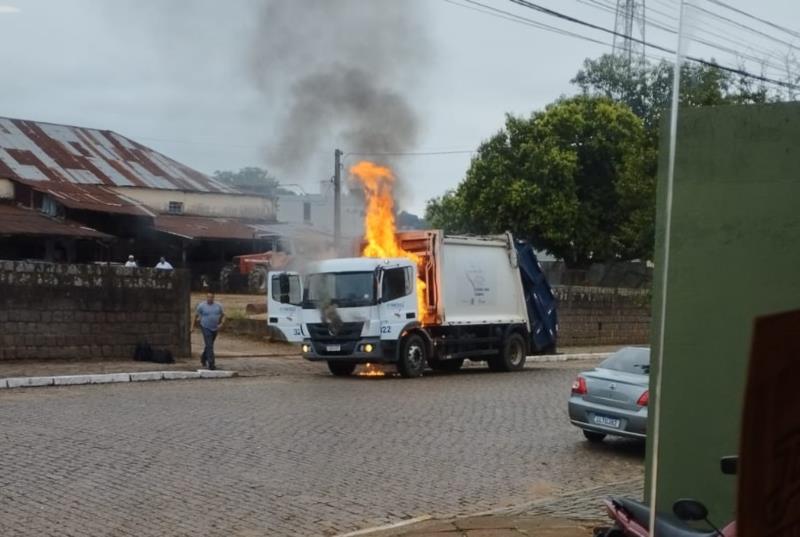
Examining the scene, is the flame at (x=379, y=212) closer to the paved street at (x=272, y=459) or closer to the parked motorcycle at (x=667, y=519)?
the paved street at (x=272, y=459)

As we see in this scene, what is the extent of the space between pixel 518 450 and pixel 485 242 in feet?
41.1

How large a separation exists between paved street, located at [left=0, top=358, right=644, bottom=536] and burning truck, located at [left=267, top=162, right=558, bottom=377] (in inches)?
143

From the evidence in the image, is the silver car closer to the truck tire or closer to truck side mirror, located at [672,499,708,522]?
truck side mirror, located at [672,499,708,522]

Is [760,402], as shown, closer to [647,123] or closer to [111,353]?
[111,353]

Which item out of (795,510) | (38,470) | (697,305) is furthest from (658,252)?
(38,470)

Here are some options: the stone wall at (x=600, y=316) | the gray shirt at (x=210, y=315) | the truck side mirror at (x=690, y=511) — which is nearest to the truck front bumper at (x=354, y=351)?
the gray shirt at (x=210, y=315)

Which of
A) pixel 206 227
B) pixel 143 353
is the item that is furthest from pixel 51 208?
pixel 143 353

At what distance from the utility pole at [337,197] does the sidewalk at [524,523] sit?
43.9ft

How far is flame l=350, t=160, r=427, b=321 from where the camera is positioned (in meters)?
23.2

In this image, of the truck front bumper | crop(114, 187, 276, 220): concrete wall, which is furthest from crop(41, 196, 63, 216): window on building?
the truck front bumper

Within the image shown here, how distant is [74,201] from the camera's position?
33.6m

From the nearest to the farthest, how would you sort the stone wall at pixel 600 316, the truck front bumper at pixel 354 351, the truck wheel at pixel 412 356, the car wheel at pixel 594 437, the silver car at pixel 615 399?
the silver car at pixel 615 399, the car wheel at pixel 594 437, the truck front bumper at pixel 354 351, the truck wheel at pixel 412 356, the stone wall at pixel 600 316

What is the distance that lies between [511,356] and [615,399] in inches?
485

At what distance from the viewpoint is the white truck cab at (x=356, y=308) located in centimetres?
2133
